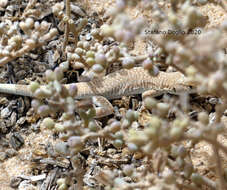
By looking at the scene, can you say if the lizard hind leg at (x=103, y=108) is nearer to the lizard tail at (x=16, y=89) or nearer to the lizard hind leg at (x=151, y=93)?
the lizard hind leg at (x=151, y=93)

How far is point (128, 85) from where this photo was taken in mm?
2934

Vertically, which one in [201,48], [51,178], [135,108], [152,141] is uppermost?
[201,48]

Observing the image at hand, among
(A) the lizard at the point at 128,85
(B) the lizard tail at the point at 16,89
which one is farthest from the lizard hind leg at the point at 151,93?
(B) the lizard tail at the point at 16,89

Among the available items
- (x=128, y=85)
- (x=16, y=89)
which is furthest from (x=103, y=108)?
(x=16, y=89)

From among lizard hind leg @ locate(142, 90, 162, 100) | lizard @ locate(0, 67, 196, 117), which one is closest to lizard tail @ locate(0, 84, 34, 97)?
lizard @ locate(0, 67, 196, 117)

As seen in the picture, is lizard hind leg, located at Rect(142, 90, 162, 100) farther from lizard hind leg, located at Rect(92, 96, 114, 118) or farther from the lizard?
lizard hind leg, located at Rect(92, 96, 114, 118)

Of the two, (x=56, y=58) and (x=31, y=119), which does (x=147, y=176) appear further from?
(x=56, y=58)

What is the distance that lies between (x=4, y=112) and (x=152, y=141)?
1.68 meters

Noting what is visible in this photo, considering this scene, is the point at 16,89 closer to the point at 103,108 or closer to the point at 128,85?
the point at 103,108

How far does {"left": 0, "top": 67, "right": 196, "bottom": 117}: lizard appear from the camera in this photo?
282cm

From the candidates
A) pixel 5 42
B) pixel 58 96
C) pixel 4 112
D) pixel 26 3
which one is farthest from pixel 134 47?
pixel 58 96

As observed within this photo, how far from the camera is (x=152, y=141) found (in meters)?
1.07

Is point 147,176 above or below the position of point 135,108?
above

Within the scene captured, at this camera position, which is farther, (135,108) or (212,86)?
(135,108)
